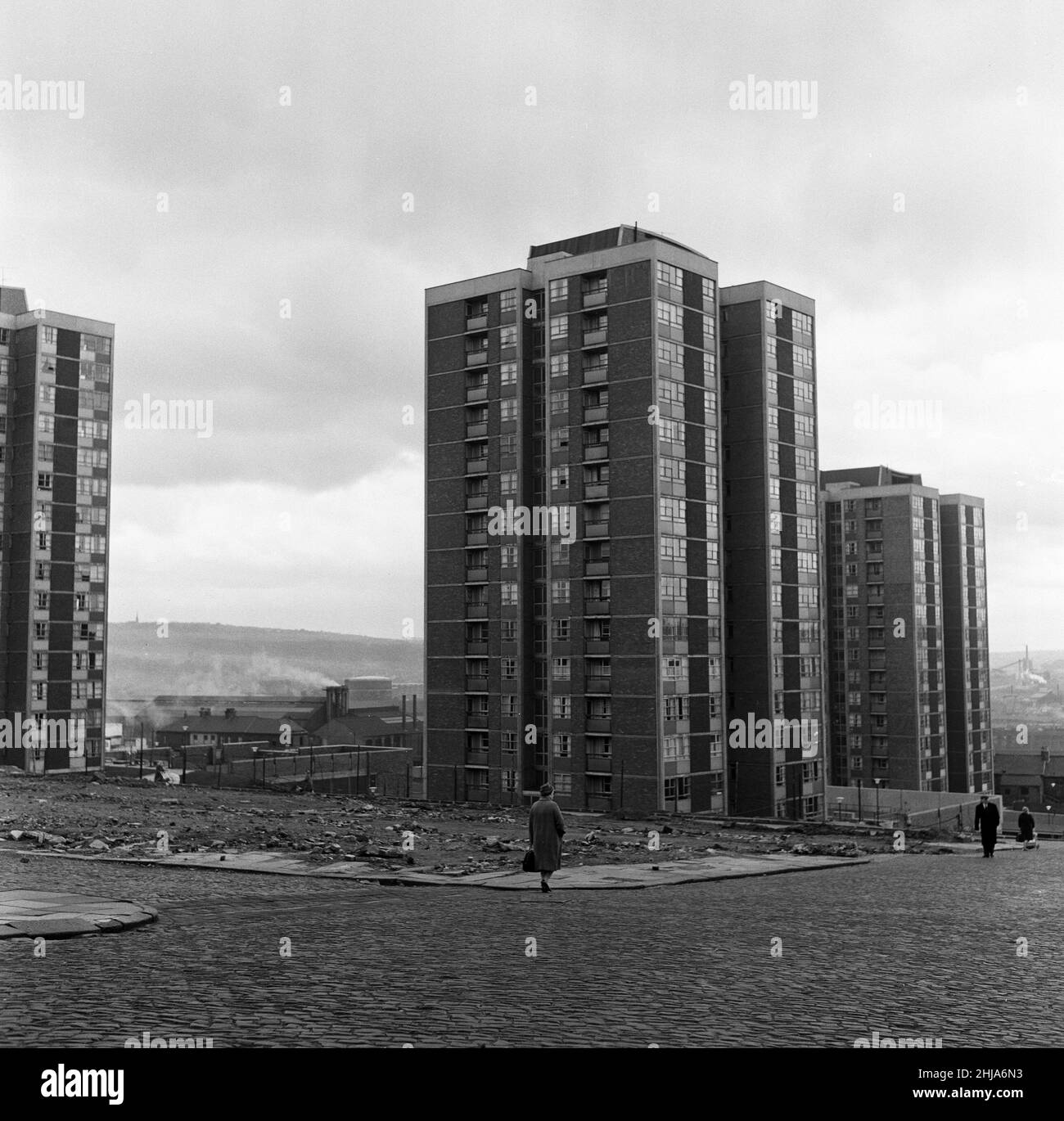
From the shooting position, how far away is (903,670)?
111562 mm

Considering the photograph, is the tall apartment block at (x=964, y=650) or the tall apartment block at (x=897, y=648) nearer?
the tall apartment block at (x=897, y=648)

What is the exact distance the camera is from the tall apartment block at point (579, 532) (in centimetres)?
6819

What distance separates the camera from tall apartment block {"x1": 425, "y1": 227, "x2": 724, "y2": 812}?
6819cm

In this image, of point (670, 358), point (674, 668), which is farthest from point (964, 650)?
point (670, 358)

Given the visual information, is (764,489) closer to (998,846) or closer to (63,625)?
(998,846)

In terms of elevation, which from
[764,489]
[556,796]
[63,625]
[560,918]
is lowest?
[556,796]

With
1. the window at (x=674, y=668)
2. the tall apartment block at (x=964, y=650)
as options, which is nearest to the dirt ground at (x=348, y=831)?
the window at (x=674, y=668)

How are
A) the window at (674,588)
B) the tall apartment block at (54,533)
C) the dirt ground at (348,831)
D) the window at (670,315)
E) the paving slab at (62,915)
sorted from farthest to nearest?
1. the tall apartment block at (54,533)
2. the window at (670,315)
3. the window at (674,588)
4. the dirt ground at (348,831)
5. the paving slab at (62,915)

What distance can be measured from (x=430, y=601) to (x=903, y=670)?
56187mm

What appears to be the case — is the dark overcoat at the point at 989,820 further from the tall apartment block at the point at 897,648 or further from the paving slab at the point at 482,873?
the tall apartment block at the point at 897,648

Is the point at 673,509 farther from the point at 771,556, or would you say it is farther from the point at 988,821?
the point at 988,821

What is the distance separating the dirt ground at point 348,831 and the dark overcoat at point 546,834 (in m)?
2.92

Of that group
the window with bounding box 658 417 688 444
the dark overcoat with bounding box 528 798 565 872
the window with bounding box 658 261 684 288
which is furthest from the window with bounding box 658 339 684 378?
the dark overcoat with bounding box 528 798 565 872

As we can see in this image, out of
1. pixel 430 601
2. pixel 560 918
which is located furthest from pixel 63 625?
pixel 560 918
